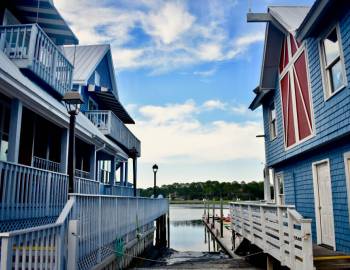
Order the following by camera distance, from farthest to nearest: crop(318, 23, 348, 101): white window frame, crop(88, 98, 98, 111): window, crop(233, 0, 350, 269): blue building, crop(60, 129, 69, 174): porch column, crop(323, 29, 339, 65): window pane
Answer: crop(88, 98, 98, 111): window < crop(60, 129, 69, 174): porch column < crop(323, 29, 339, 65): window pane < crop(318, 23, 348, 101): white window frame < crop(233, 0, 350, 269): blue building

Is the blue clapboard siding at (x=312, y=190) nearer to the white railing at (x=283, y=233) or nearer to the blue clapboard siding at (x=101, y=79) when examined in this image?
the white railing at (x=283, y=233)

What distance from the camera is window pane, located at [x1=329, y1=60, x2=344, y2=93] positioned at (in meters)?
8.48

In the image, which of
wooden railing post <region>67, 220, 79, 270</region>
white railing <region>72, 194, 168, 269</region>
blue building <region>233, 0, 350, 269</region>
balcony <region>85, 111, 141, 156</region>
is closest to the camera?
wooden railing post <region>67, 220, 79, 270</region>

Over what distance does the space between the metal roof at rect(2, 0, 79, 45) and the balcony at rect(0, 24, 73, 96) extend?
1.58m

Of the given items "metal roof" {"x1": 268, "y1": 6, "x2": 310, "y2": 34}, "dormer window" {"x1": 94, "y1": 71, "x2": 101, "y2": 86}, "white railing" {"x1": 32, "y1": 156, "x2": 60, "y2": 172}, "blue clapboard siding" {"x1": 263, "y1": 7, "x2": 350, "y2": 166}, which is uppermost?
"dormer window" {"x1": 94, "y1": 71, "x2": 101, "y2": 86}

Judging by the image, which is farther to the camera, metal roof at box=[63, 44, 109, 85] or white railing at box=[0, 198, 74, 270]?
metal roof at box=[63, 44, 109, 85]

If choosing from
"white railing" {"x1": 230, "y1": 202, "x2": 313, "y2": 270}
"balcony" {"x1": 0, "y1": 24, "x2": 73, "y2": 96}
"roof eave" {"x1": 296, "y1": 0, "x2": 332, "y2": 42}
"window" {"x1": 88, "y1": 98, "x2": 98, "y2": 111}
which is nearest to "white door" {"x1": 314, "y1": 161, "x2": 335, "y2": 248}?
"white railing" {"x1": 230, "y1": 202, "x2": 313, "y2": 270}

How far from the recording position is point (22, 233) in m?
4.38

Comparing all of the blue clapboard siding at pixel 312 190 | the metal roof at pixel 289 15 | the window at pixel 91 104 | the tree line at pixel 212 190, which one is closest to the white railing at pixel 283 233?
the blue clapboard siding at pixel 312 190

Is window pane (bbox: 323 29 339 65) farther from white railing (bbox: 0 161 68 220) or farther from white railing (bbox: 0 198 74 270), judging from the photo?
white railing (bbox: 0 161 68 220)

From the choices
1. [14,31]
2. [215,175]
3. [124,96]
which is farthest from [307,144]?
[215,175]

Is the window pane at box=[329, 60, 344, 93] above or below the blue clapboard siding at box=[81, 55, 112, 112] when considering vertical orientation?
below

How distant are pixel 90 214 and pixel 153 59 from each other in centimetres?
2191

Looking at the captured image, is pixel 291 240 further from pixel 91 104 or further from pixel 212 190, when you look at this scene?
pixel 212 190
